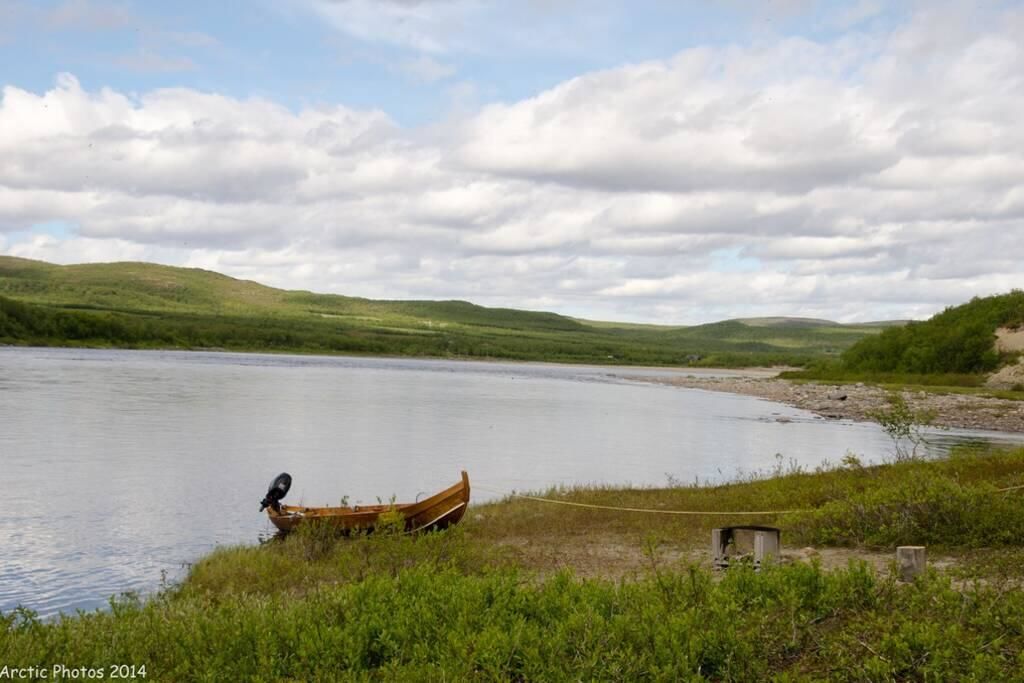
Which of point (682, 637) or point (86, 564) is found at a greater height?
point (682, 637)

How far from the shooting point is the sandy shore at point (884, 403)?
52.2 meters

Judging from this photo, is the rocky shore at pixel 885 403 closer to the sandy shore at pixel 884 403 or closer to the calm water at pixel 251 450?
the sandy shore at pixel 884 403

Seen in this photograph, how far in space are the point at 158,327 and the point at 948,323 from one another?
113487 mm

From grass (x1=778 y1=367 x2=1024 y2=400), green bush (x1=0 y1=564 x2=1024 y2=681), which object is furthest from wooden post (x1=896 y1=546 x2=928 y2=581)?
grass (x1=778 y1=367 x2=1024 y2=400)

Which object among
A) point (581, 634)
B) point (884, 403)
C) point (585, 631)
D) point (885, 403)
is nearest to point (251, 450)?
point (581, 634)

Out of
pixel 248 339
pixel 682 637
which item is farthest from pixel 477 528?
pixel 248 339

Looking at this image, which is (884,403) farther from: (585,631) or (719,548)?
(585,631)

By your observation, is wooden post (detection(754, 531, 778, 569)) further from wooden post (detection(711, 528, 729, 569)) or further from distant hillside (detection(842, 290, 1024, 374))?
distant hillside (detection(842, 290, 1024, 374))

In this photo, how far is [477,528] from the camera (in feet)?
65.8

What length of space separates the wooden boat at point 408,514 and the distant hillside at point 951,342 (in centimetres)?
6971

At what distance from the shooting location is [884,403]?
61250mm

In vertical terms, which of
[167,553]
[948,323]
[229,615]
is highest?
[948,323]

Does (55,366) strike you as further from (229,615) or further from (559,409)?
(229,615)

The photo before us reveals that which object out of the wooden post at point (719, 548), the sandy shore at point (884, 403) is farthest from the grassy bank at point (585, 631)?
the sandy shore at point (884, 403)
